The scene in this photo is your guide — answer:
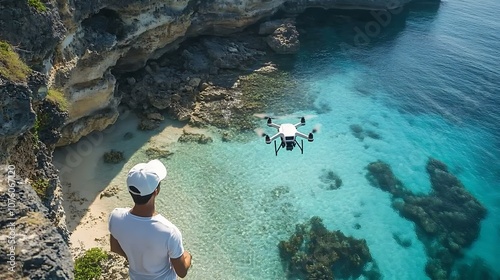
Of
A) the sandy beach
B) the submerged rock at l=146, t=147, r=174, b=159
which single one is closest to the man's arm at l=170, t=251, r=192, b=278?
the sandy beach

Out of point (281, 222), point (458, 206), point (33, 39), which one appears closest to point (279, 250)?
point (281, 222)

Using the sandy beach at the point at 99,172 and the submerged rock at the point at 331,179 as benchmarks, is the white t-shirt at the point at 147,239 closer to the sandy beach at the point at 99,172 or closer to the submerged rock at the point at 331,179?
the sandy beach at the point at 99,172

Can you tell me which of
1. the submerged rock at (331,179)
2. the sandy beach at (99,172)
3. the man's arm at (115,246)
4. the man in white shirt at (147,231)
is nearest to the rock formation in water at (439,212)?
the submerged rock at (331,179)

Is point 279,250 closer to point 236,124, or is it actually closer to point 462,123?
point 236,124

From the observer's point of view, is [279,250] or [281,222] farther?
[281,222]

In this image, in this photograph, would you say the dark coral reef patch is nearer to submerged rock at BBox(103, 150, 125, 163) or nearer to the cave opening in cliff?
submerged rock at BBox(103, 150, 125, 163)
